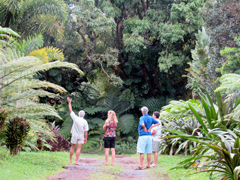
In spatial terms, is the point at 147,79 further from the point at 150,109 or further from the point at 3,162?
the point at 3,162

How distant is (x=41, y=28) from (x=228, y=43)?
7.82 meters

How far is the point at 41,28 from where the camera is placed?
11477mm

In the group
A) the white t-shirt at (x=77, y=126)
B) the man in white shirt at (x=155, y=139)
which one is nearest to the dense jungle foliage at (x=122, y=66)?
the white t-shirt at (x=77, y=126)

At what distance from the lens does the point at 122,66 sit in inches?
661

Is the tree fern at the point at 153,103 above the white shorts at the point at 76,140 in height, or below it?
above

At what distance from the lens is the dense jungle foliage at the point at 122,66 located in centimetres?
618

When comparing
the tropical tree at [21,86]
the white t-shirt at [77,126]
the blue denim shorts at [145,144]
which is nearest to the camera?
the tropical tree at [21,86]

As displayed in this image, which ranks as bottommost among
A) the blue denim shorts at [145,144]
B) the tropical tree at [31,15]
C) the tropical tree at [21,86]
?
the blue denim shorts at [145,144]

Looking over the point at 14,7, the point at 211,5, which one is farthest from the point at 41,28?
the point at 211,5

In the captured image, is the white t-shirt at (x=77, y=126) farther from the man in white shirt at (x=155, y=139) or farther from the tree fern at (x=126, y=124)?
the tree fern at (x=126, y=124)

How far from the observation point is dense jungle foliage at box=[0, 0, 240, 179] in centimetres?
618

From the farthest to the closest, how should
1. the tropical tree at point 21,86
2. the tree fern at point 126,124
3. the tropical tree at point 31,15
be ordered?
1. the tree fern at point 126,124
2. the tropical tree at point 31,15
3. the tropical tree at point 21,86

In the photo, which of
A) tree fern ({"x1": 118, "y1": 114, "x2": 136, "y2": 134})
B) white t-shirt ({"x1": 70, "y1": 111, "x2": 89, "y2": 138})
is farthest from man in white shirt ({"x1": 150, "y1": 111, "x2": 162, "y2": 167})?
tree fern ({"x1": 118, "y1": 114, "x2": 136, "y2": 134})

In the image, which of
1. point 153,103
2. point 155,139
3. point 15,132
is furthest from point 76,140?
point 153,103
